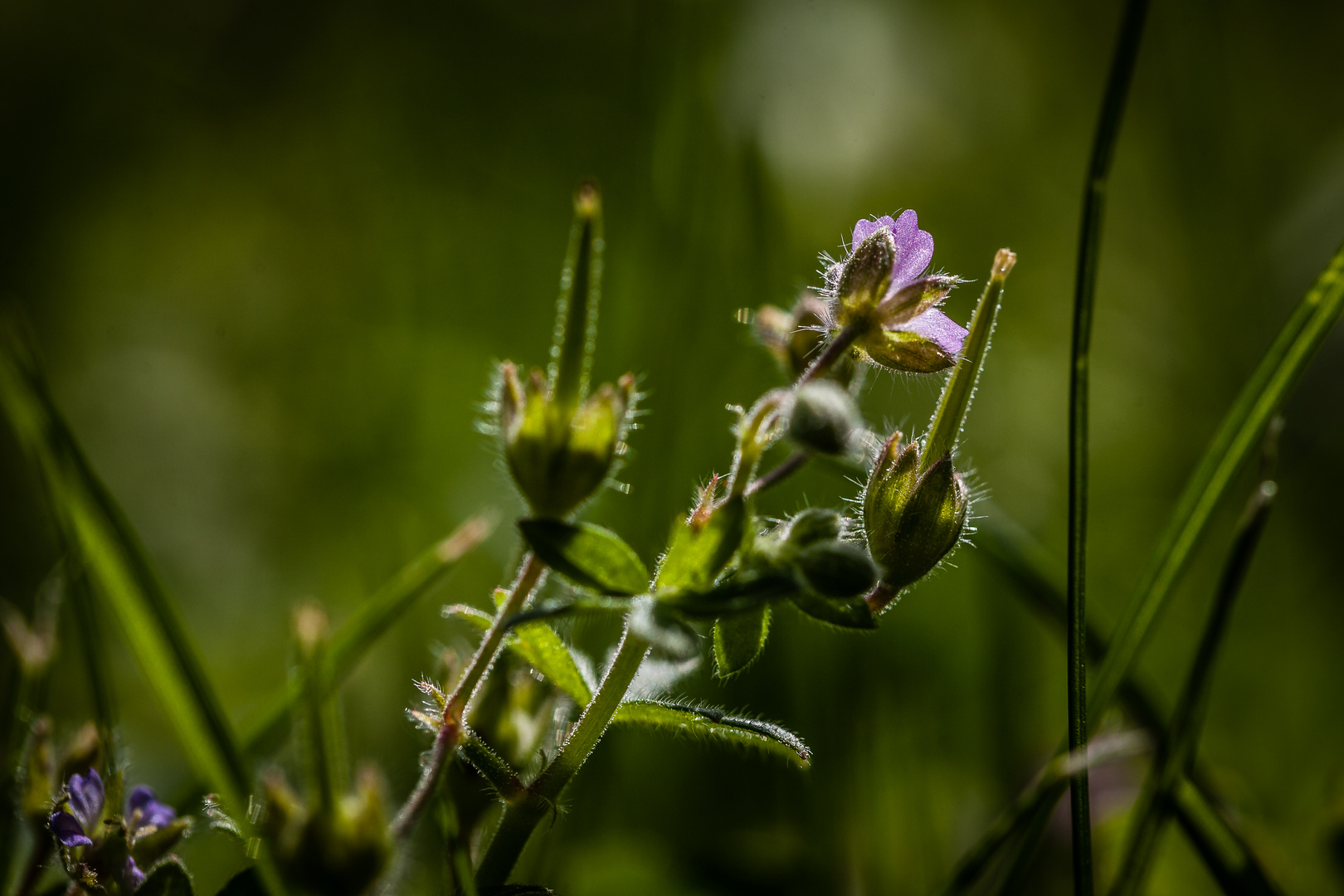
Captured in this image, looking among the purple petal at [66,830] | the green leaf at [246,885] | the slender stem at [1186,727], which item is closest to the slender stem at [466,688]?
the green leaf at [246,885]

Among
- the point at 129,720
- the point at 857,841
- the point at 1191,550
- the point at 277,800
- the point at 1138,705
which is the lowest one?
the point at 129,720

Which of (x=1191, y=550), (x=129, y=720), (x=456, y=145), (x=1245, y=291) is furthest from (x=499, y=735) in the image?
(x=456, y=145)

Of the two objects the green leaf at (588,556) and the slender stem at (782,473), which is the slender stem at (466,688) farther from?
the slender stem at (782,473)

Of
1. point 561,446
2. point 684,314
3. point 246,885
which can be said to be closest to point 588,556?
point 561,446

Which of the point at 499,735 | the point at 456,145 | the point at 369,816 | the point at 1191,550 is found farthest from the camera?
the point at 456,145

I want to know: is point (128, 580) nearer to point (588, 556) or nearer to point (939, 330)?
point (588, 556)

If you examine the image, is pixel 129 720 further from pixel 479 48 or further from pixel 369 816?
pixel 479 48
